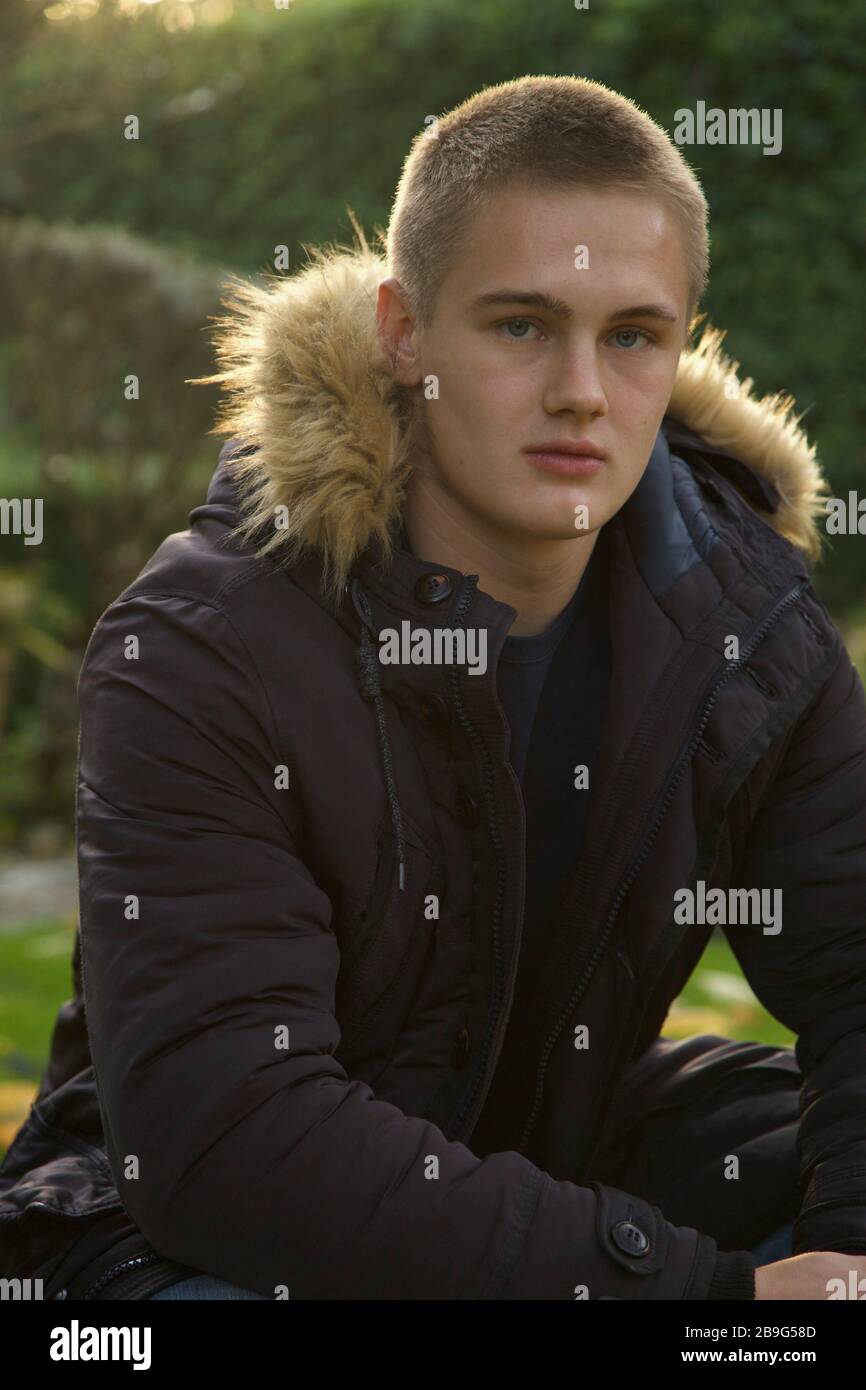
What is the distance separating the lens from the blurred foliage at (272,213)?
20.2 ft

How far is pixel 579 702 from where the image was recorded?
2404mm

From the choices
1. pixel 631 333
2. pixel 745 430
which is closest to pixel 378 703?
pixel 631 333

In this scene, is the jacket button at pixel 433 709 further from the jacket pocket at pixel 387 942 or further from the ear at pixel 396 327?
the ear at pixel 396 327

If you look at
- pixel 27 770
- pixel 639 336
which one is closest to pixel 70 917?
pixel 27 770

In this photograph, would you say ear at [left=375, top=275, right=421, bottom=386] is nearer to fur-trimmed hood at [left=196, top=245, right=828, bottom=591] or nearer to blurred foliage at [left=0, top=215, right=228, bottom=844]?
fur-trimmed hood at [left=196, top=245, right=828, bottom=591]

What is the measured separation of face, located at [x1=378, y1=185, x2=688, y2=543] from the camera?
214 centimetres

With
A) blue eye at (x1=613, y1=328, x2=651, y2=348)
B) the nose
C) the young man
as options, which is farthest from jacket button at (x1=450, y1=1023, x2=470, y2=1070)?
blue eye at (x1=613, y1=328, x2=651, y2=348)

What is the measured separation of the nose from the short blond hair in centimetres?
22

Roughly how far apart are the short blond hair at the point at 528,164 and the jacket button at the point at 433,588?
1.35 ft

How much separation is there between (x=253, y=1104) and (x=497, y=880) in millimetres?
491

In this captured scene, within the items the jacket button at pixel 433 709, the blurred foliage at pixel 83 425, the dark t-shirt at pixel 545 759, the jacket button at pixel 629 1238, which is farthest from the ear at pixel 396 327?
the blurred foliage at pixel 83 425
